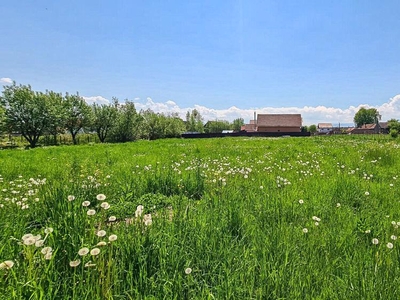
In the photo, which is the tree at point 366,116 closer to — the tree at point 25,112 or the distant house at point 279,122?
the distant house at point 279,122

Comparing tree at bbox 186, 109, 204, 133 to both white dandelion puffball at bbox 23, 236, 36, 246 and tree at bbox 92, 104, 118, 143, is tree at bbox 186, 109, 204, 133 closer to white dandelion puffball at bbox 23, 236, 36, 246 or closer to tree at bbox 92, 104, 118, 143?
tree at bbox 92, 104, 118, 143

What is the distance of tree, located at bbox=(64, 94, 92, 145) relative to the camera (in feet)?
178

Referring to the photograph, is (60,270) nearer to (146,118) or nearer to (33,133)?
(33,133)

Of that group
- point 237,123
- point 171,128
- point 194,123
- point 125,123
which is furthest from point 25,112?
point 237,123

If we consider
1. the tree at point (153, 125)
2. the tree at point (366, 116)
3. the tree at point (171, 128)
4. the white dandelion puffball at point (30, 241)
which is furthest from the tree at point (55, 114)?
the tree at point (366, 116)

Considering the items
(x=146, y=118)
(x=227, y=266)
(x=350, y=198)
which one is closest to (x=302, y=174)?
(x=350, y=198)

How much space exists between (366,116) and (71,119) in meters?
158

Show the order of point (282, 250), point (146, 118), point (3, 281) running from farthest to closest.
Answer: point (146, 118) → point (282, 250) → point (3, 281)

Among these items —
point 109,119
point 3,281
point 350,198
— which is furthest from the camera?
point 109,119

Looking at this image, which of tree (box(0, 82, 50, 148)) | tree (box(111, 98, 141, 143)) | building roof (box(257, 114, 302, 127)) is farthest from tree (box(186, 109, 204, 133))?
Result: tree (box(0, 82, 50, 148))

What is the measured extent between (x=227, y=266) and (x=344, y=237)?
1761mm

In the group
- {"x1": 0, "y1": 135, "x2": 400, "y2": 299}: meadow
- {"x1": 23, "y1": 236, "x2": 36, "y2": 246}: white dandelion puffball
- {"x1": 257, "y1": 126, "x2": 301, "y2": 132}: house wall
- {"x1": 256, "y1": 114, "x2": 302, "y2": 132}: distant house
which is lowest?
{"x1": 0, "y1": 135, "x2": 400, "y2": 299}: meadow

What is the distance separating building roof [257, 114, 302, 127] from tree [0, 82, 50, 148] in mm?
66801

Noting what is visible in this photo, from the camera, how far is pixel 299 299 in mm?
2043
